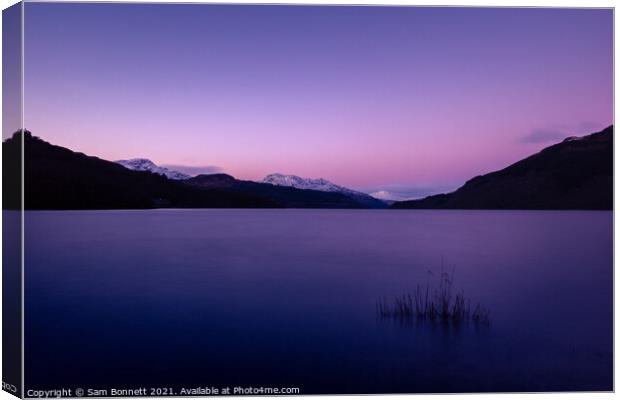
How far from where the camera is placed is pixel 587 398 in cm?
707

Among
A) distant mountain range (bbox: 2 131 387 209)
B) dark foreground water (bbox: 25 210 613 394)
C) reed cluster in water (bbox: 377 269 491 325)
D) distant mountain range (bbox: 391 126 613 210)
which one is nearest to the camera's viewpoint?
dark foreground water (bbox: 25 210 613 394)

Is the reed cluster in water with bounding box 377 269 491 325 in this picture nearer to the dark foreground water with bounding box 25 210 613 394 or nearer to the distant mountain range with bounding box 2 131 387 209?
the dark foreground water with bounding box 25 210 613 394

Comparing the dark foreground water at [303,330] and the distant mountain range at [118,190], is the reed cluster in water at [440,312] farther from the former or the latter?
the distant mountain range at [118,190]

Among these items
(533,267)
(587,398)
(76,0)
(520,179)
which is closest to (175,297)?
(76,0)

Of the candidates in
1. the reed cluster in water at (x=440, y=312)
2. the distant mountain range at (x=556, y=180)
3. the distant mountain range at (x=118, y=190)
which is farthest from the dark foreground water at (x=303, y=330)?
the distant mountain range at (x=118, y=190)

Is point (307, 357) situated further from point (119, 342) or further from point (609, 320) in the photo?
point (609, 320)

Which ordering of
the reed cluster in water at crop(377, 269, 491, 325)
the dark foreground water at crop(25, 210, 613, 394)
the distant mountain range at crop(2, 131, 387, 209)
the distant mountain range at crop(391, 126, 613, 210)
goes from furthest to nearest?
1. the distant mountain range at crop(2, 131, 387, 209)
2. the distant mountain range at crop(391, 126, 613, 210)
3. the reed cluster in water at crop(377, 269, 491, 325)
4. the dark foreground water at crop(25, 210, 613, 394)

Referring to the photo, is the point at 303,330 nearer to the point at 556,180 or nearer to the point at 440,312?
the point at 440,312

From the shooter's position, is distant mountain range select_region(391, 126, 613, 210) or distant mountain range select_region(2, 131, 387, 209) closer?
distant mountain range select_region(391, 126, 613, 210)

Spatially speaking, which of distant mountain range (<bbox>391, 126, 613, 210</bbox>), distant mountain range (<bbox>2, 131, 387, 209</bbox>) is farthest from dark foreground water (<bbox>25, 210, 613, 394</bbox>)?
distant mountain range (<bbox>2, 131, 387, 209</bbox>)

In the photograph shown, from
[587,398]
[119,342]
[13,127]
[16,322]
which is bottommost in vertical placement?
[587,398]

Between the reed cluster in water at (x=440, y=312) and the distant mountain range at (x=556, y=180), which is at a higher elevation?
the distant mountain range at (x=556, y=180)

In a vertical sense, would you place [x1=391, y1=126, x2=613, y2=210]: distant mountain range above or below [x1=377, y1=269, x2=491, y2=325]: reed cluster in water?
above

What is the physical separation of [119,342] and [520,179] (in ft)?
141
